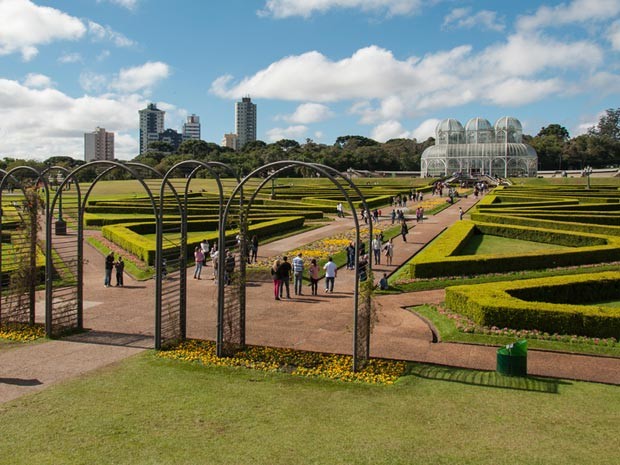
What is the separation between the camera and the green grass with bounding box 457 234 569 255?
26.3 m

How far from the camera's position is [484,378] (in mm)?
10766

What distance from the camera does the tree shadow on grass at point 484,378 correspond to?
10273 millimetres

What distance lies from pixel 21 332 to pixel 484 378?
11.0 metres

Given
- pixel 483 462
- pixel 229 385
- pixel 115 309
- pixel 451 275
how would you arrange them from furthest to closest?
1. pixel 451 275
2. pixel 115 309
3. pixel 229 385
4. pixel 483 462

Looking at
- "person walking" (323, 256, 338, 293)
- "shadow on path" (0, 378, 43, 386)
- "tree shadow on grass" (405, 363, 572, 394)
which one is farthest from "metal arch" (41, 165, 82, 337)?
"tree shadow on grass" (405, 363, 572, 394)

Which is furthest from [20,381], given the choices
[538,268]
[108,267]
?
[538,268]

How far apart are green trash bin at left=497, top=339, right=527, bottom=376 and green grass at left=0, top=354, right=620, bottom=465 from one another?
238mm

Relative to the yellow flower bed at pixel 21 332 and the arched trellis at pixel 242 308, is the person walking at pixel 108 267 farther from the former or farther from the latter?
the arched trellis at pixel 242 308

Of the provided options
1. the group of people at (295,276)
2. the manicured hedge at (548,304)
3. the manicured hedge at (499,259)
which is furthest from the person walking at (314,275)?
the manicured hedge at (548,304)

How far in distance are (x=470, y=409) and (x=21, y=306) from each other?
11764 millimetres

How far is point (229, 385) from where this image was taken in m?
10.2

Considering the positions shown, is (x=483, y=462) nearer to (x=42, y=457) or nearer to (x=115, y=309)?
(x=42, y=457)

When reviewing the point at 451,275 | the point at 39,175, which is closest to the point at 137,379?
the point at 39,175

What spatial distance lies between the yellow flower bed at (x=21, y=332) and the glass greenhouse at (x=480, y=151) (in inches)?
3600
